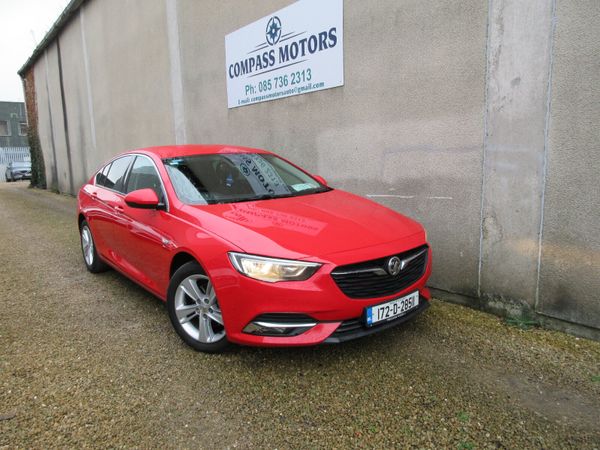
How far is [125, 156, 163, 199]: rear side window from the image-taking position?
3564 millimetres

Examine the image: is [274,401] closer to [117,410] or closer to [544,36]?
[117,410]

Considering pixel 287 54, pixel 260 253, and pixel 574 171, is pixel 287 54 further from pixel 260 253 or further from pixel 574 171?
pixel 260 253

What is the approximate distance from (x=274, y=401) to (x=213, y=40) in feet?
20.8

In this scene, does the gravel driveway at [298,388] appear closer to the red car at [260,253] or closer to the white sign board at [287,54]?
the red car at [260,253]

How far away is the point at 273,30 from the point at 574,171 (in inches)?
168

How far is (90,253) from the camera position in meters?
5.05

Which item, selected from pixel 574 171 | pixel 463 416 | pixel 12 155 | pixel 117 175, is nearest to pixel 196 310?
pixel 463 416

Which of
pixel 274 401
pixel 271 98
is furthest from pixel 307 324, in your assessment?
pixel 271 98

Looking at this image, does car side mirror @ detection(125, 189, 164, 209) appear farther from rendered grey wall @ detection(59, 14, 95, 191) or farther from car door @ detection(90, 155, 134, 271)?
rendered grey wall @ detection(59, 14, 95, 191)

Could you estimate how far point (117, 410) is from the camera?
2.41 metres

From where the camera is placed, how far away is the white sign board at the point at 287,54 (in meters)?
5.00

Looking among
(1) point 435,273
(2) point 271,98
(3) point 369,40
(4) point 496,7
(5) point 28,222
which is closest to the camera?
(4) point 496,7

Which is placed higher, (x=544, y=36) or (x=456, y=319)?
(x=544, y=36)

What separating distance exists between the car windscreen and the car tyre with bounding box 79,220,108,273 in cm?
192
